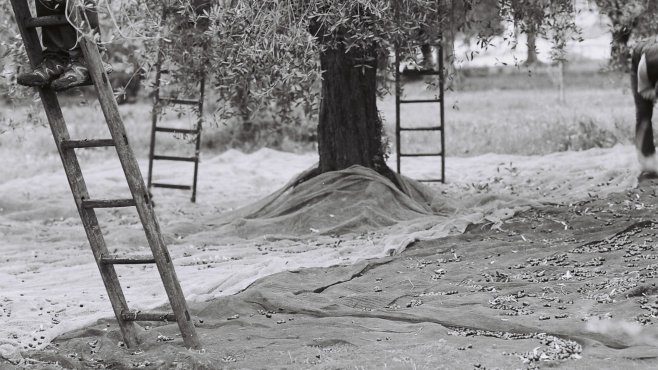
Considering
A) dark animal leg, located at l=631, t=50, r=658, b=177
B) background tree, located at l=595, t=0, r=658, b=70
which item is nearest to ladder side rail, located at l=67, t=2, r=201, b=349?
dark animal leg, located at l=631, t=50, r=658, b=177

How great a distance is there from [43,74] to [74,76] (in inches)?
7.0

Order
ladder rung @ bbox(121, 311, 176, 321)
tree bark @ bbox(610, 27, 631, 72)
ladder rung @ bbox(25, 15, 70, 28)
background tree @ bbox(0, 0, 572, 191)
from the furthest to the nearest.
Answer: tree bark @ bbox(610, 27, 631, 72)
background tree @ bbox(0, 0, 572, 191)
ladder rung @ bbox(121, 311, 176, 321)
ladder rung @ bbox(25, 15, 70, 28)

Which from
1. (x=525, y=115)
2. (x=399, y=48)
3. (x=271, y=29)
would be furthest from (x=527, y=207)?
(x=525, y=115)

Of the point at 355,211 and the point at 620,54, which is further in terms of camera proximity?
the point at 620,54

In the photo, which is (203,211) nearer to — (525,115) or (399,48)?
(399,48)

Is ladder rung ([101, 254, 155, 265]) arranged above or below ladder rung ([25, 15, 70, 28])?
below

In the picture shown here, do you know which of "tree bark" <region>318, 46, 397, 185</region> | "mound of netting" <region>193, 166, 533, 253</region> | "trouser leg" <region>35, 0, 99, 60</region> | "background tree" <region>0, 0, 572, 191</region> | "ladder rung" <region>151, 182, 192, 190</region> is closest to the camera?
"trouser leg" <region>35, 0, 99, 60</region>

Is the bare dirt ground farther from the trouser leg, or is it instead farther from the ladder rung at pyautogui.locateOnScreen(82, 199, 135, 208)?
the trouser leg

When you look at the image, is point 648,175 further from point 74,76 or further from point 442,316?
point 74,76

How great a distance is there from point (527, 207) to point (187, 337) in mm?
5538

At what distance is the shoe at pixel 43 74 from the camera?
5.41 meters

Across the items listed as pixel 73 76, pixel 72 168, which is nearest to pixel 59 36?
pixel 73 76

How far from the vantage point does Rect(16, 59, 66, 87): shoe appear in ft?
17.7

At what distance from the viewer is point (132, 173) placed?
217 inches
